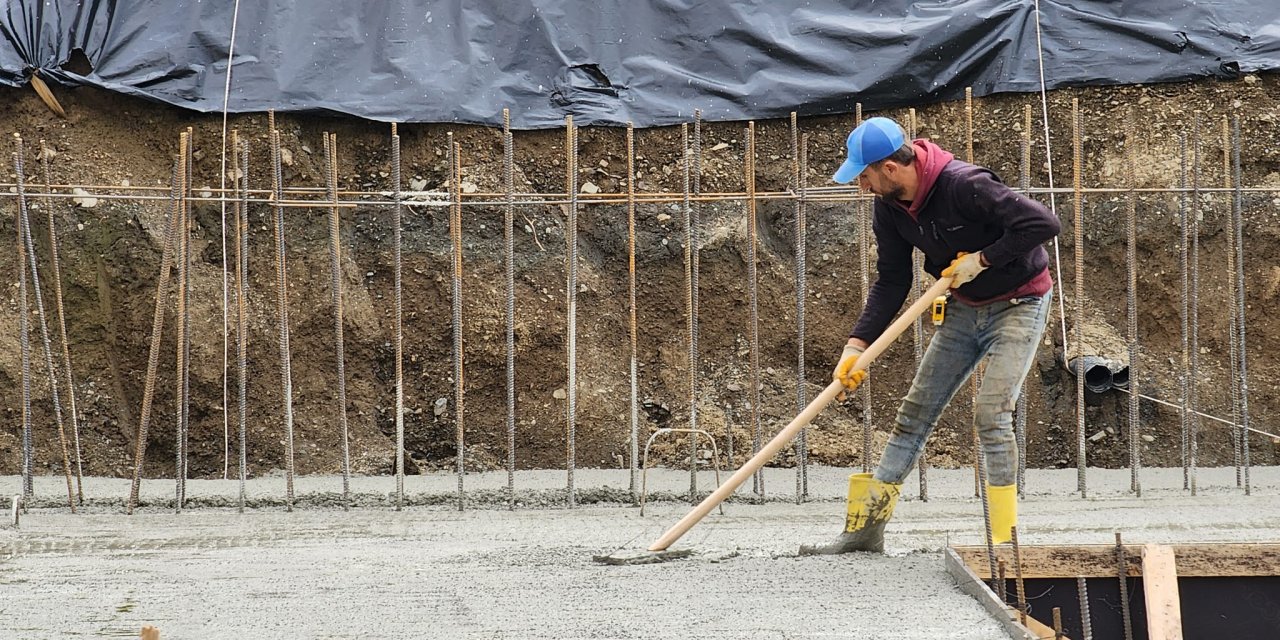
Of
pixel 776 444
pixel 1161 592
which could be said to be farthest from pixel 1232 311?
pixel 776 444

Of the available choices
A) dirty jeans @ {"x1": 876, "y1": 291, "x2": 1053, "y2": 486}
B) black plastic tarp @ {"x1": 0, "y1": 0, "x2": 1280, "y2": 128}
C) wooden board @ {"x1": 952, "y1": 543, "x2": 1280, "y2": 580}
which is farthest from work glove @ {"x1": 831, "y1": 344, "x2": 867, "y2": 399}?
black plastic tarp @ {"x1": 0, "y1": 0, "x2": 1280, "y2": 128}

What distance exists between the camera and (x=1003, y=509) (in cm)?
447

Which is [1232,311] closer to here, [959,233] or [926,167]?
[959,233]

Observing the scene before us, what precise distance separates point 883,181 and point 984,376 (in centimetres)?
85

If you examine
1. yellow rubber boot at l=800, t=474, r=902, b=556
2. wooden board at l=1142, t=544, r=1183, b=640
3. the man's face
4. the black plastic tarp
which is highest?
the black plastic tarp

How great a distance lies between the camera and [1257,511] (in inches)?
233

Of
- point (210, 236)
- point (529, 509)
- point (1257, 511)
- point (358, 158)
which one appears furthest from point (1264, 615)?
point (210, 236)

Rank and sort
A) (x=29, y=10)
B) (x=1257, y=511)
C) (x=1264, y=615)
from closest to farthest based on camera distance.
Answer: (x=1264, y=615) < (x=1257, y=511) < (x=29, y=10)

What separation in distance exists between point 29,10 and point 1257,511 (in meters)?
7.83

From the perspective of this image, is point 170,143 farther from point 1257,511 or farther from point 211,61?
point 1257,511

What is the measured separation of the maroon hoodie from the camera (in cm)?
424

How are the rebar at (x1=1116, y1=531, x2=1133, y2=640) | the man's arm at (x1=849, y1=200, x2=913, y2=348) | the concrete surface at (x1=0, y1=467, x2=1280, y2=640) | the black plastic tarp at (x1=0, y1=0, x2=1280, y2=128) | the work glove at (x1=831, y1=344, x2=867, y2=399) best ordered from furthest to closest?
the black plastic tarp at (x1=0, y1=0, x2=1280, y2=128) → the man's arm at (x1=849, y1=200, x2=913, y2=348) → the work glove at (x1=831, y1=344, x2=867, y2=399) → the rebar at (x1=1116, y1=531, x2=1133, y2=640) → the concrete surface at (x1=0, y1=467, x2=1280, y2=640)

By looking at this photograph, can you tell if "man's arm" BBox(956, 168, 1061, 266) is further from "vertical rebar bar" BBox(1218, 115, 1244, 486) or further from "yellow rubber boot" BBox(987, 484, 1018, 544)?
"vertical rebar bar" BBox(1218, 115, 1244, 486)

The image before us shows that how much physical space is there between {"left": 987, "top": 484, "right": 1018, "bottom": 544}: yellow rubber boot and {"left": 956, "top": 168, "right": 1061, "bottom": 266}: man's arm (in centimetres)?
86
